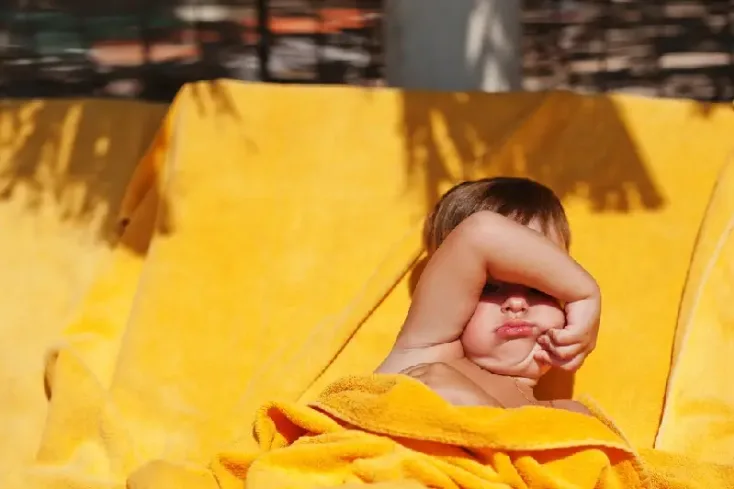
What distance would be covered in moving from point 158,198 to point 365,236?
0.40 m

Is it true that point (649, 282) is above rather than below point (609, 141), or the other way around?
below

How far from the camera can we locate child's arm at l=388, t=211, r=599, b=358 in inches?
60.4

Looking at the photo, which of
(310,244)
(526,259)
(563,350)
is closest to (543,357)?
(563,350)

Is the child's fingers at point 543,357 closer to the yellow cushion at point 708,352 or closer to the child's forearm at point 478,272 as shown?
the child's forearm at point 478,272

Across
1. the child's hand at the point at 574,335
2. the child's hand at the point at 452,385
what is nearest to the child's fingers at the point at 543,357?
the child's hand at the point at 574,335

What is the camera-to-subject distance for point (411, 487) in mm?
1265

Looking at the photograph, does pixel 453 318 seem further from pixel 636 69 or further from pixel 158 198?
pixel 636 69

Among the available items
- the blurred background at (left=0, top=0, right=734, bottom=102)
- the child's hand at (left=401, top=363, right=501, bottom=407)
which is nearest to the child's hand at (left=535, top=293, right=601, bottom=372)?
the child's hand at (left=401, top=363, right=501, bottom=407)

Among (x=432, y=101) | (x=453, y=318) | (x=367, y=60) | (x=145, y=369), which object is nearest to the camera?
(x=453, y=318)

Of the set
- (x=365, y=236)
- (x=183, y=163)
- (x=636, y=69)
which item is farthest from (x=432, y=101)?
(x=636, y=69)

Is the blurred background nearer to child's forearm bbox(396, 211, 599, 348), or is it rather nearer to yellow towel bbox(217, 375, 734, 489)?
child's forearm bbox(396, 211, 599, 348)

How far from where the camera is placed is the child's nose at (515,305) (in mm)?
1597

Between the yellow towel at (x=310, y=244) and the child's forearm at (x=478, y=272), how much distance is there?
0.19 meters

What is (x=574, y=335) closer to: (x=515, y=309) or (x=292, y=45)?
(x=515, y=309)
